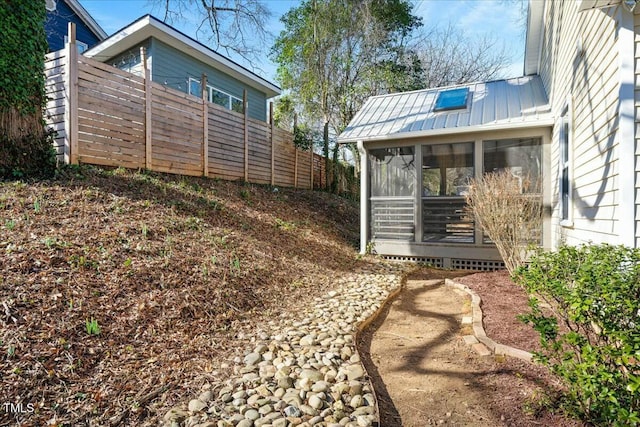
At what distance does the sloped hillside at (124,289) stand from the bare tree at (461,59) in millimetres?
15322

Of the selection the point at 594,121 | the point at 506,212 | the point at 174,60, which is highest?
the point at 174,60

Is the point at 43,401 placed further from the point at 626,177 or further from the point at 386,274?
the point at 386,274

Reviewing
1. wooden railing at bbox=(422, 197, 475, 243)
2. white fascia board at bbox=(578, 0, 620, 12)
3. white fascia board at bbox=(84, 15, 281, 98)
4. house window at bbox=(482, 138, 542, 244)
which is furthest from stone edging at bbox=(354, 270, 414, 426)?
white fascia board at bbox=(84, 15, 281, 98)

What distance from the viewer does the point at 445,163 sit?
7.08m

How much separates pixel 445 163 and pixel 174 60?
909cm

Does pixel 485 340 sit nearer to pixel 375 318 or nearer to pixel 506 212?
pixel 375 318

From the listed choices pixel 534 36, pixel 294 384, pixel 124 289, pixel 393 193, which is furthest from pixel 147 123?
pixel 534 36

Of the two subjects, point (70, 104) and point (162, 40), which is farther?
point (162, 40)

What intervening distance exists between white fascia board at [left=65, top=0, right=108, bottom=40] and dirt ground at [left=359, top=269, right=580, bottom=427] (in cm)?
1629

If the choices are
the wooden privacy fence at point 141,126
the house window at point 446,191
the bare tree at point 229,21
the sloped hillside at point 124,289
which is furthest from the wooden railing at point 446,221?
the bare tree at point 229,21

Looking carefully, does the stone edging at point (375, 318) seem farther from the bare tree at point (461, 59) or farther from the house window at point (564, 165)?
the bare tree at point (461, 59)

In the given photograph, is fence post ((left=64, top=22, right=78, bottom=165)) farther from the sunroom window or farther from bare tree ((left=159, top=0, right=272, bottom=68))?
the sunroom window

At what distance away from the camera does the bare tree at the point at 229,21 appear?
812 centimetres

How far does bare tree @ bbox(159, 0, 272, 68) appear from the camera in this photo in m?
8.12
